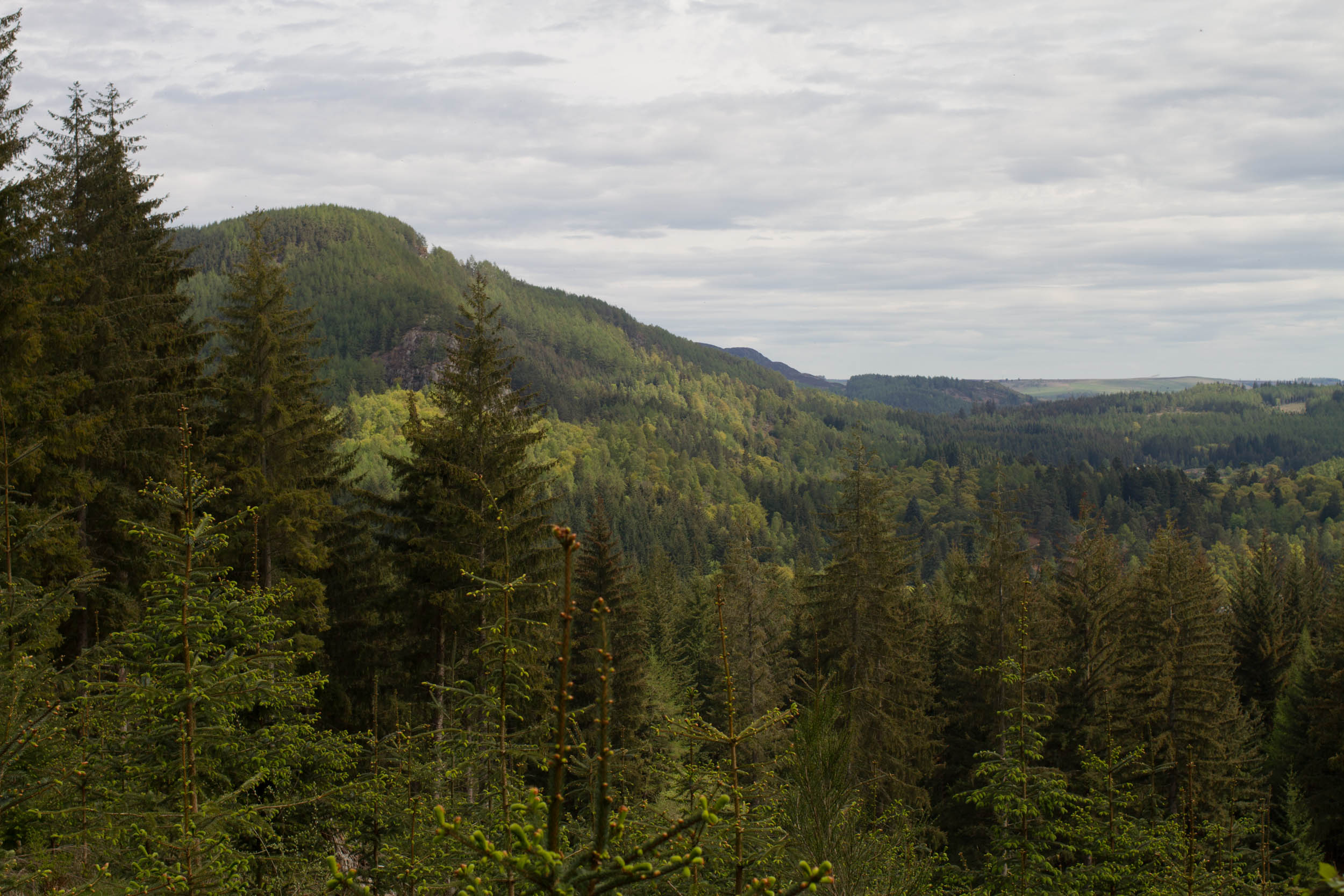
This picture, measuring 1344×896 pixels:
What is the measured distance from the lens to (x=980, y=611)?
88.8ft

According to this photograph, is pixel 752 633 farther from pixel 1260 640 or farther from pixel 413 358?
pixel 413 358

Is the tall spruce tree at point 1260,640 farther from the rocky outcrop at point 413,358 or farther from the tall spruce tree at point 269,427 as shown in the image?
the rocky outcrop at point 413,358

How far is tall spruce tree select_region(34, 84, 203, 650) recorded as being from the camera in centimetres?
1490

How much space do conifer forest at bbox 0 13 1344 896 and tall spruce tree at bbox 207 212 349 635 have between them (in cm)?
11

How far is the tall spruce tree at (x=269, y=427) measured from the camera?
1736cm

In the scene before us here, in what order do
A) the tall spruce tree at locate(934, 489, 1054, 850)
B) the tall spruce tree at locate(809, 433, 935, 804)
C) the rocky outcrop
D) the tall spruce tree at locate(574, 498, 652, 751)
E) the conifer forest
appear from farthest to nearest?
the rocky outcrop
the tall spruce tree at locate(934, 489, 1054, 850)
the tall spruce tree at locate(574, 498, 652, 751)
the tall spruce tree at locate(809, 433, 935, 804)
the conifer forest

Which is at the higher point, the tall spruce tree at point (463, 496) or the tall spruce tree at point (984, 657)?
the tall spruce tree at point (463, 496)

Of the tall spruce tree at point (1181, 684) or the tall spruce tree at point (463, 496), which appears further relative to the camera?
the tall spruce tree at point (1181, 684)

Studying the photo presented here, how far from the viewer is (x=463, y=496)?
17281 mm

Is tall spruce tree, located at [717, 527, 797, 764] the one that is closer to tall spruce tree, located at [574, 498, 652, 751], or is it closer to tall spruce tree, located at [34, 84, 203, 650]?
tall spruce tree, located at [574, 498, 652, 751]

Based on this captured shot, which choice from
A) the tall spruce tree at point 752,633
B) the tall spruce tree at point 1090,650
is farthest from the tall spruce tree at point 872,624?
the tall spruce tree at point 1090,650

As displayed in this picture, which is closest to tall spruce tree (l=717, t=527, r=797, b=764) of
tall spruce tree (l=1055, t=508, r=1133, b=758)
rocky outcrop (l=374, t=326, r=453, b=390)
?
tall spruce tree (l=1055, t=508, r=1133, b=758)

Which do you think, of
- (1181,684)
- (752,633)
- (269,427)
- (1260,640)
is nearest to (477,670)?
(269,427)

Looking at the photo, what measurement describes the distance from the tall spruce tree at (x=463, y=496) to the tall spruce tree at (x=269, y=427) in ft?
6.60
